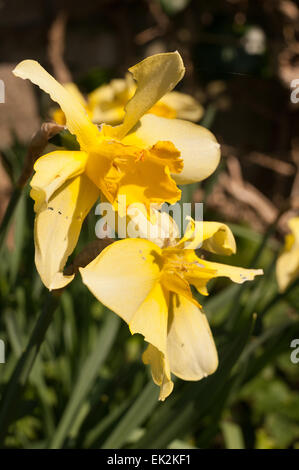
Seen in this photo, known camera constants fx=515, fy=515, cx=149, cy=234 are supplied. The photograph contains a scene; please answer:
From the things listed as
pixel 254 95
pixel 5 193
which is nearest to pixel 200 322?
pixel 5 193

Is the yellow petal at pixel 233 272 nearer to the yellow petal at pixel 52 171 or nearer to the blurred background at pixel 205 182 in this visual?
Result: the yellow petal at pixel 52 171

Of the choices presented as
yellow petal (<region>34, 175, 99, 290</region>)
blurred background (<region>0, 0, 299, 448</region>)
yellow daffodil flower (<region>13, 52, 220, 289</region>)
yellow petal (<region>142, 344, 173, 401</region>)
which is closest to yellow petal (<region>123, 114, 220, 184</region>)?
yellow daffodil flower (<region>13, 52, 220, 289</region>)

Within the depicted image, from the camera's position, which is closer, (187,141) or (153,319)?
(153,319)
